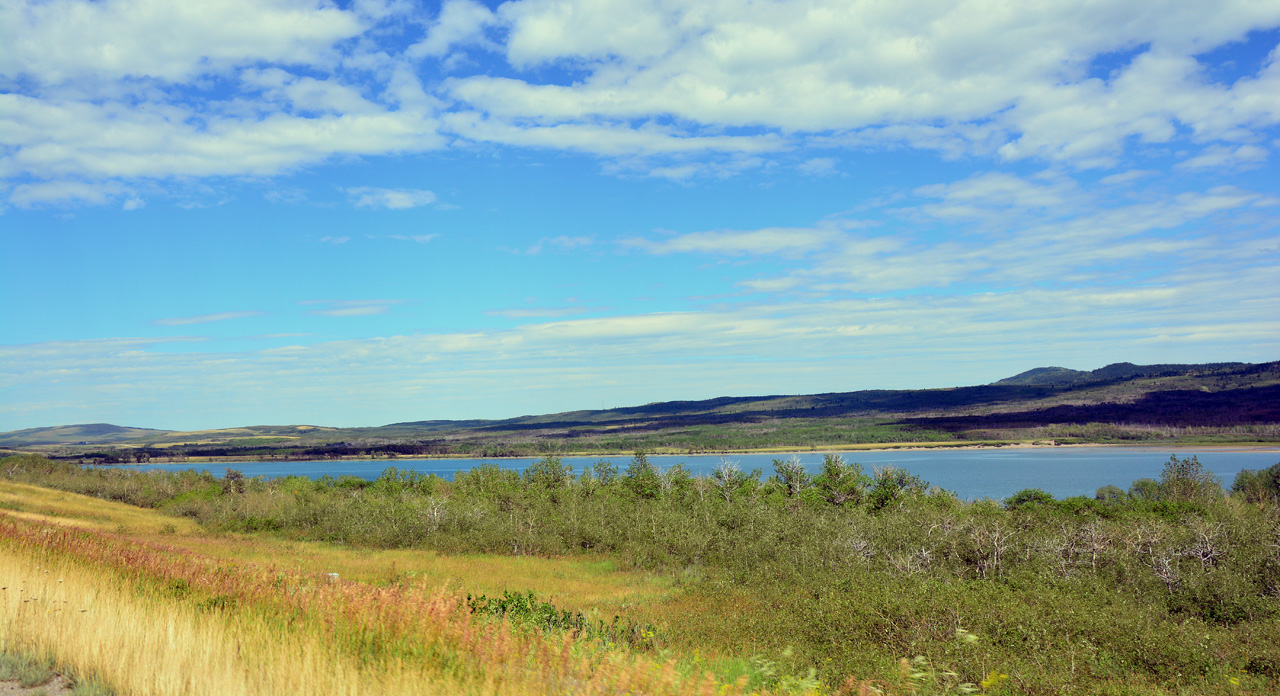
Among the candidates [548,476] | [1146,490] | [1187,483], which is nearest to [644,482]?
[548,476]

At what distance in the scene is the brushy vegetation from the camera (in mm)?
13023

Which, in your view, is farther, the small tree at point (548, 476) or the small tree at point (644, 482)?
the small tree at point (548, 476)

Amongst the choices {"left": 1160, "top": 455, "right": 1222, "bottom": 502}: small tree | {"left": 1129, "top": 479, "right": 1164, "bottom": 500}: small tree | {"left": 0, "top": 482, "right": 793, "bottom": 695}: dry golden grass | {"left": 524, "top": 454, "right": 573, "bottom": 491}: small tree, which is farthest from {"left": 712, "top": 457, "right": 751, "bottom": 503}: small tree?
{"left": 0, "top": 482, "right": 793, "bottom": 695}: dry golden grass

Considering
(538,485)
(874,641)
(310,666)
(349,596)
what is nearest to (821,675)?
(874,641)

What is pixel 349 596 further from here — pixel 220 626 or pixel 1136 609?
pixel 1136 609

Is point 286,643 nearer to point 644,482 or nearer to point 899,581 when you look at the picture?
point 899,581

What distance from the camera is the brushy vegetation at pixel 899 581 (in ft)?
42.7

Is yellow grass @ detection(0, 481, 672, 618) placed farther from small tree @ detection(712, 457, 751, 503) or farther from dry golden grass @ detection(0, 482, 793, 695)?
small tree @ detection(712, 457, 751, 503)

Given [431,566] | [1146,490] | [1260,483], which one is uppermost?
[431,566]

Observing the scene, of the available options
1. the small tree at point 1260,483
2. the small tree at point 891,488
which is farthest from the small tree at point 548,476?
the small tree at point 1260,483

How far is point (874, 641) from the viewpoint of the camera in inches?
611

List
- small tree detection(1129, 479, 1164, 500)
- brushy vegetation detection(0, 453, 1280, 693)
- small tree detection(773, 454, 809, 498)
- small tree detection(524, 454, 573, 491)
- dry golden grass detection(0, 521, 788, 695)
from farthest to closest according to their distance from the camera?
small tree detection(1129, 479, 1164, 500)
small tree detection(524, 454, 573, 491)
small tree detection(773, 454, 809, 498)
brushy vegetation detection(0, 453, 1280, 693)
dry golden grass detection(0, 521, 788, 695)

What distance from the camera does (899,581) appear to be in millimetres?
21469

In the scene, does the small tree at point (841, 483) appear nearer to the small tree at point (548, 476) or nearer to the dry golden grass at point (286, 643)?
the small tree at point (548, 476)
